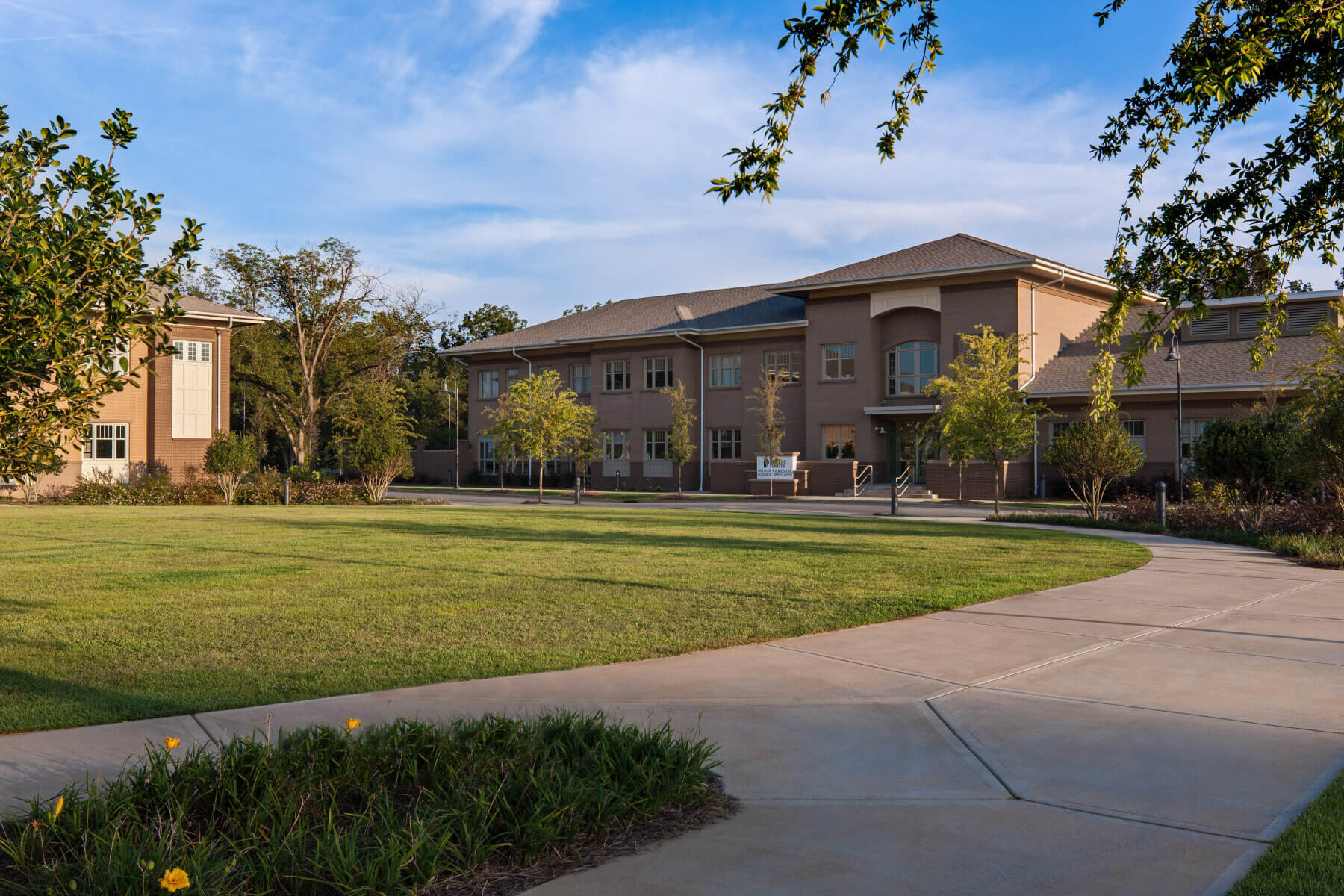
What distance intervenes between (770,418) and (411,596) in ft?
109

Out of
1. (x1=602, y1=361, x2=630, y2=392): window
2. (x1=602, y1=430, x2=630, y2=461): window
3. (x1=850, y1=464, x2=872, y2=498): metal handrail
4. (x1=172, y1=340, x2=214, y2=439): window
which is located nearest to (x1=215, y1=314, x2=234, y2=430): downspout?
(x1=172, y1=340, x2=214, y2=439): window

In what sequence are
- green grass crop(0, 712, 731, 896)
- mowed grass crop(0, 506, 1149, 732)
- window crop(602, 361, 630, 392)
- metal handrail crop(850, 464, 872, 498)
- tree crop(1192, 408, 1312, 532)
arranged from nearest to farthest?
1. green grass crop(0, 712, 731, 896)
2. mowed grass crop(0, 506, 1149, 732)
3. tree crop(1192, 408, 1312, 532)
4. metal handrail crop(850, 464, 872, 498)
5. window crop(602, 361, 630, 392)

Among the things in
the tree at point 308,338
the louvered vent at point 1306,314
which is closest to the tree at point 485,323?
the tree at point 308,338

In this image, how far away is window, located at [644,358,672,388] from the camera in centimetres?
5025

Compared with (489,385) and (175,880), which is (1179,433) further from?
(175,880)

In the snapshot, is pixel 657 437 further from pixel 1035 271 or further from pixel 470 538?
pixel 470 538

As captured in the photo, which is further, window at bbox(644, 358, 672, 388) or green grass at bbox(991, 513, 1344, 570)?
window at bbox(644, 358, 672, 388)

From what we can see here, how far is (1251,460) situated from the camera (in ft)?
68.1

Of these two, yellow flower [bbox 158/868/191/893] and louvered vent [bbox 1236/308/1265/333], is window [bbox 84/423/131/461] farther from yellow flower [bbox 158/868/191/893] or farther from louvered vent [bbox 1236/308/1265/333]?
louvered vent [bbox 1236/308/1265/333]

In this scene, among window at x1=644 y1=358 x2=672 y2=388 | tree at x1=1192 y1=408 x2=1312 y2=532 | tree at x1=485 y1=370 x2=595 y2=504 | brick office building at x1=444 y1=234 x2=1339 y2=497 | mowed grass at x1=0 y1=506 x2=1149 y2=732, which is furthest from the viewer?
window at x1=644 y1=358 x2=672 y2=388

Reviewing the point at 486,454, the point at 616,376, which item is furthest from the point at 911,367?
the point at 486,454

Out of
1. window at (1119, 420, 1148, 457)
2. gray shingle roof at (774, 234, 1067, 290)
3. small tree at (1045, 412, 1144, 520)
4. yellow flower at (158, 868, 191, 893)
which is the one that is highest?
gray shingle roof at (774, 234, 1067, 290)

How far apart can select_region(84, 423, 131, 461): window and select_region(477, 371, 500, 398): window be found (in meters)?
20.7

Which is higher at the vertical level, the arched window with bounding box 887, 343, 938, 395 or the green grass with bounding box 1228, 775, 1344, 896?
the arched window with bounding box 887, 343, 938, 395
